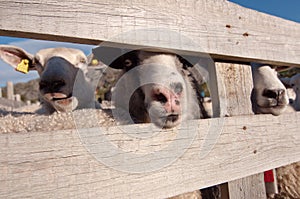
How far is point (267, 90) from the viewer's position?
7.20ft

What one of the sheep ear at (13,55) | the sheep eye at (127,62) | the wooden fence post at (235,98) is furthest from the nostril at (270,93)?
the sheep ear at (13,55)

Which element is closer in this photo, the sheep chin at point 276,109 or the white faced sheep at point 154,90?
the white faced sheep at point 154,90

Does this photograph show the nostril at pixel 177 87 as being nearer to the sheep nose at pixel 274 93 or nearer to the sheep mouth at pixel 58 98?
the sheep nose at pixel 274 93

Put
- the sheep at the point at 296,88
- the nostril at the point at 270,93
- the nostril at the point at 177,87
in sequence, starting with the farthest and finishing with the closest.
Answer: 1. the sheep at the point at 296,88
2. the nostril at the point at 270,93
3. the nostril at the point at 177,87

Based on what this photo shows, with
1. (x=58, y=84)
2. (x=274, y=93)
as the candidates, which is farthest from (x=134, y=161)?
(x=58, y=84)

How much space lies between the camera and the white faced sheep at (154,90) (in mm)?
1654

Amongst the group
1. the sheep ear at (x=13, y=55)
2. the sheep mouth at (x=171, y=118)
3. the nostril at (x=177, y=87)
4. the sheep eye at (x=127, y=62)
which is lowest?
the sheep mouth at (x=171, y=118)

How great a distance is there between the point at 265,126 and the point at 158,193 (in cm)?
82

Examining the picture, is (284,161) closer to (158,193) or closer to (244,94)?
(244,94)

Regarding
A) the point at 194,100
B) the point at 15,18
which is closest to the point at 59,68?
the point at 194,100

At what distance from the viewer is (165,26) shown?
141 centimetres

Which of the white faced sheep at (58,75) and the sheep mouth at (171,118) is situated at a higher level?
the white faced sheep at (58,75)

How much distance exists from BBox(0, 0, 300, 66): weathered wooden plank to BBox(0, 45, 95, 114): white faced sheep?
1542 mm

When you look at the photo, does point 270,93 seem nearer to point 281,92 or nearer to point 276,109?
point 281,92
